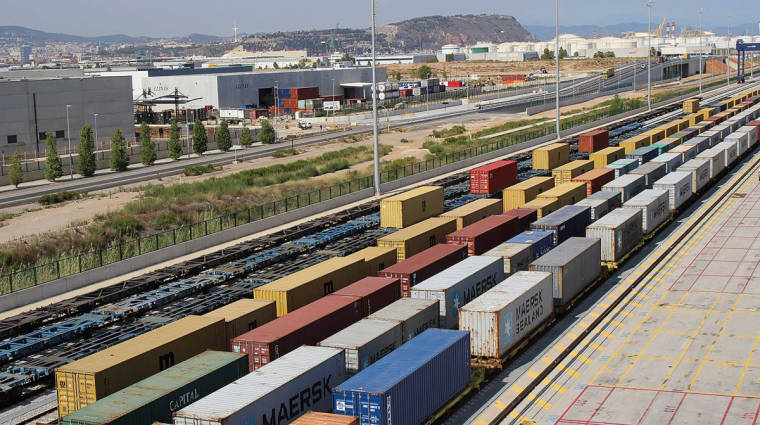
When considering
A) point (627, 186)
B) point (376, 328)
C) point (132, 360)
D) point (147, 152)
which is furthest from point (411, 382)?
point (147, 152)

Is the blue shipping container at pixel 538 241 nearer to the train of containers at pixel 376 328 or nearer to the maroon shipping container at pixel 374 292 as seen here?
the train of containers at pixel 376 328

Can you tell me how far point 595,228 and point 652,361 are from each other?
14006mm

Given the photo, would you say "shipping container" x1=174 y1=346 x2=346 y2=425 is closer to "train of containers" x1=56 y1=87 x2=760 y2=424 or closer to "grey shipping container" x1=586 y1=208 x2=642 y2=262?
"train of containers" x1=56 y1=87 x2=760 y2=424

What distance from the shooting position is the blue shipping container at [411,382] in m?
25.7

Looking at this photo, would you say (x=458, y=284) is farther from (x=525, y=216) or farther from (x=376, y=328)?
(x=525, y=216)

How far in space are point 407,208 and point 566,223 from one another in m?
11.6

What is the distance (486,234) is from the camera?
48.0 metres

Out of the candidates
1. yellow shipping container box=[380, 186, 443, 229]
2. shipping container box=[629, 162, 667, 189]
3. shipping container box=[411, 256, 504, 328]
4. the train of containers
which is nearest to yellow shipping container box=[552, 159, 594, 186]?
shipping container box=[629, 162, 667, 189]

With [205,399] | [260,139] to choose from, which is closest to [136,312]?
[205,399]

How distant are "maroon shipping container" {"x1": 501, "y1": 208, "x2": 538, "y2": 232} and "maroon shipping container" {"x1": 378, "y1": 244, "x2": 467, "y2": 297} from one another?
8570mm

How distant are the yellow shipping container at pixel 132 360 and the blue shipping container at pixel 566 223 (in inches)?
871

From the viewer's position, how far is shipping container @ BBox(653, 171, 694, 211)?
62906mm

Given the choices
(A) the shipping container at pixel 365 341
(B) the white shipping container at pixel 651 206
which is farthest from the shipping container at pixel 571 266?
(A) the shipping container at pixel 365 341

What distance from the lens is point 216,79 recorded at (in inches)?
6378
